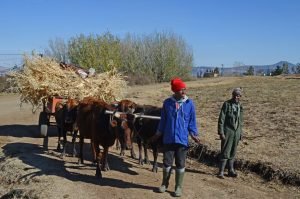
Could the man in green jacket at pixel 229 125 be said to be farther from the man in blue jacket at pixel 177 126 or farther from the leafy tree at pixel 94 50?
the leafy tree at pixel 94 50

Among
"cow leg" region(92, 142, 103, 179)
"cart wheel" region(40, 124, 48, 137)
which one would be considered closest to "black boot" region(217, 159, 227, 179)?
"cow leg" region(92, 142, 103, 179)

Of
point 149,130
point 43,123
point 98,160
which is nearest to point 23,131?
point 43,123

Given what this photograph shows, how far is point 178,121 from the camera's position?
852cm

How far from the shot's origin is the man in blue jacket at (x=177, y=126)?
852 cm

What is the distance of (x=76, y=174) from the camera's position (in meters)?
10.5

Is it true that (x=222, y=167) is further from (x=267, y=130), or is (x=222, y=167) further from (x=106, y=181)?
(x=267, y=130)

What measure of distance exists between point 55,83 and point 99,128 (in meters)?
4.20

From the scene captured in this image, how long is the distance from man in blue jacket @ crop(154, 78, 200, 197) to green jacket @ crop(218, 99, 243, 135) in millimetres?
1866

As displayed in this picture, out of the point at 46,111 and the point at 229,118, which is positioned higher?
the point at 229,118

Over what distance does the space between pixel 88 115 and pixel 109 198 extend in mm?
2644

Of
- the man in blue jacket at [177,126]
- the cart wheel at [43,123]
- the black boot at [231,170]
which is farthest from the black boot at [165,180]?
the cart wheel at [43,123]

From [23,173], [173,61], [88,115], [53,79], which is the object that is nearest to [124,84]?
[53,79]

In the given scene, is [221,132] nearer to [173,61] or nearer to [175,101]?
[175,101]

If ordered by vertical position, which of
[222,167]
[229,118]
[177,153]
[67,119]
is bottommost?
[222,167]
